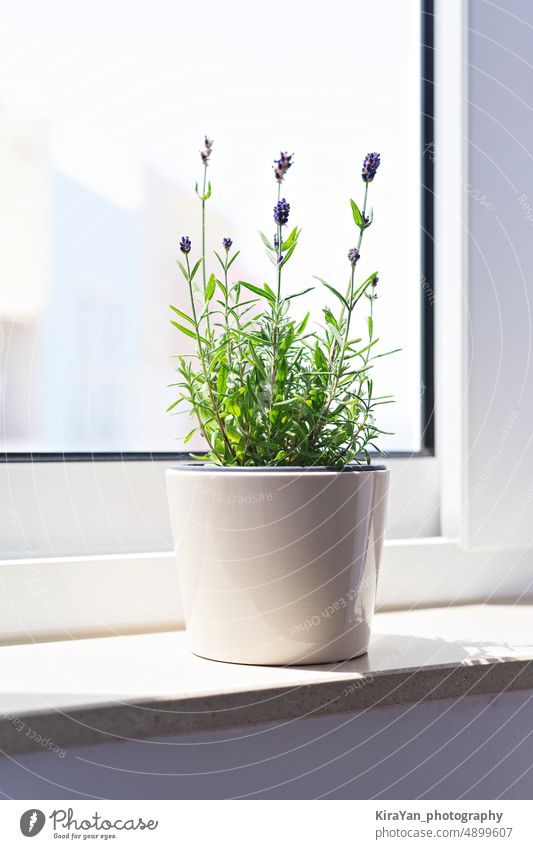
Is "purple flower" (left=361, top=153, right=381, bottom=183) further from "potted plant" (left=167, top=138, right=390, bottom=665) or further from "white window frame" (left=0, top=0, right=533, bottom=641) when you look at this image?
"white window frame" (left=0, top=0, right=533, bottom=641)

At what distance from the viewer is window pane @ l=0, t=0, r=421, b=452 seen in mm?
686

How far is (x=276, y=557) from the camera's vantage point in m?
0.54

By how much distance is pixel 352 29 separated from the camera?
2.66 feet

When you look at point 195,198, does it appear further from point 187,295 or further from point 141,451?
point 141,451

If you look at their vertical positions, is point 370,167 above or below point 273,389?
above

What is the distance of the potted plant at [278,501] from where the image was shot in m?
0.54

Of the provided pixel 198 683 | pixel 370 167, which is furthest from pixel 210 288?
pixel 198 683
